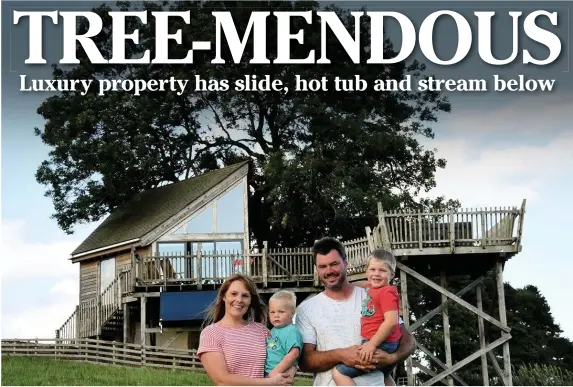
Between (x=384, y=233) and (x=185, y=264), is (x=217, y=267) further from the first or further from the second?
(x=384, y=233)

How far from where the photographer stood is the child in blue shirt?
8102mm

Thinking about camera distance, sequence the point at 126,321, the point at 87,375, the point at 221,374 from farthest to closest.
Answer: the point at 126,321
the point at 87,375
the point at 221,374

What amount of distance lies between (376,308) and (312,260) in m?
24.9

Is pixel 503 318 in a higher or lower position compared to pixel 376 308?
lower

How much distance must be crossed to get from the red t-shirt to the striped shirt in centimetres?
70

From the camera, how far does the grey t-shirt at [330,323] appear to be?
8.29 m

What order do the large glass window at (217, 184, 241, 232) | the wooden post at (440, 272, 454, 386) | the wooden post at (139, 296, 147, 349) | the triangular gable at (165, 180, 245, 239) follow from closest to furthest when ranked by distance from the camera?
the wooden post at (440, 272, 454, 386) → the wooden post at (139, 296, 147, 349) → the triangular gable at (165, 180, 245, 239) → the large glass window at (217, 184, 241, 232)

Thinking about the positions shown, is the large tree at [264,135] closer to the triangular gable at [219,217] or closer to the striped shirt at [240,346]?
the triangular gable at [219,217]

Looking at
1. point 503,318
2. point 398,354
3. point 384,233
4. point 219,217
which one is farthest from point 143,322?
point 398,354

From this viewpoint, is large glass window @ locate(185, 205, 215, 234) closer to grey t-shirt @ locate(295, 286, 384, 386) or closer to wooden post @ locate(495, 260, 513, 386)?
wooden post @ locate(495, 260, 513, 386)

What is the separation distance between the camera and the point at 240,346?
8.05 m

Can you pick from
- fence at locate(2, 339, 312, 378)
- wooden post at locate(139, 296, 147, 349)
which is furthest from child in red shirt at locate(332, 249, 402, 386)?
wooden post at locate(139, 296, 147, 349)

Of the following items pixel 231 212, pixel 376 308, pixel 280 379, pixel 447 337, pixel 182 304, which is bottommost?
pixel 447 337

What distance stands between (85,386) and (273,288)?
8.48m
